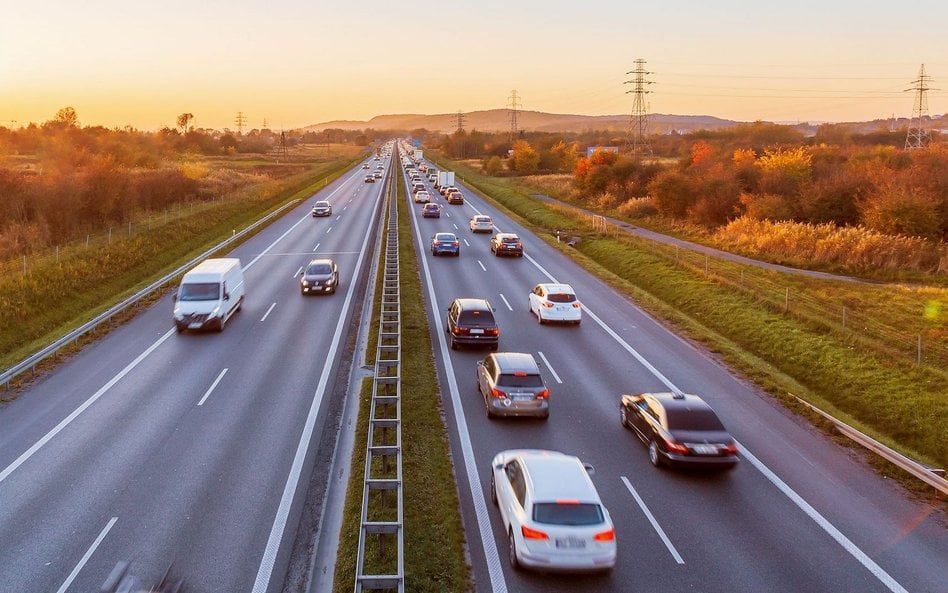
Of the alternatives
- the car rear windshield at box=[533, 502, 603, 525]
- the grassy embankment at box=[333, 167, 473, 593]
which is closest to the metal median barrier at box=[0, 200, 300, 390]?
the grassy embankment at box=[333, 167, 473, 593]

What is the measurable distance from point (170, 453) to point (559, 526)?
9.15 m

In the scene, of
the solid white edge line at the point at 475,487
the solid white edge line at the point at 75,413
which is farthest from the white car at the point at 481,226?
the solid white edge line at the point at 75,413

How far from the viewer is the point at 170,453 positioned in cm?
1430

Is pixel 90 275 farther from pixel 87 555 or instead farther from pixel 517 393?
pixel 517 393

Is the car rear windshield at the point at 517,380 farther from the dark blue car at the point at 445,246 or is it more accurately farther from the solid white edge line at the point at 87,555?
the dark blue car at the point at 445,246

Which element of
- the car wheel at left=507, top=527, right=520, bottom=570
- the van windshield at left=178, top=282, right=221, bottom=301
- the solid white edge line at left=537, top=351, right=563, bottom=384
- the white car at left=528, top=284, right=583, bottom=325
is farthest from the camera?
the white car at left=528, top=284, right=583, bottom=325

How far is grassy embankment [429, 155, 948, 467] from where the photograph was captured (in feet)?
57.5

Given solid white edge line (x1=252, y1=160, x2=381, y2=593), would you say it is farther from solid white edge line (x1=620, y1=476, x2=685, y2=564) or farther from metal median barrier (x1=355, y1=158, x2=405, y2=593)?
solid white edge line (x1=620, y1=476, x2=685, y2=564)

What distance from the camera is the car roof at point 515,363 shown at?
53.8 ft

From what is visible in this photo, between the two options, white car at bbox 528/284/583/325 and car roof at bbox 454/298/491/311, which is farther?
white car at bbox 528/284/583/325

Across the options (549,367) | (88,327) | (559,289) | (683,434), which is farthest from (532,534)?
(88,327)

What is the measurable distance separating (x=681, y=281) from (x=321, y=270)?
17660 millimetres

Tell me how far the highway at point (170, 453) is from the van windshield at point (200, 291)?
139cm

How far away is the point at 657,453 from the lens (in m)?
14.2
